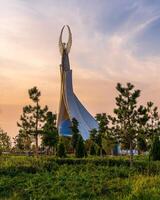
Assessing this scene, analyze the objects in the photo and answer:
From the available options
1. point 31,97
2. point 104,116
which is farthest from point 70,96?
point 31,97

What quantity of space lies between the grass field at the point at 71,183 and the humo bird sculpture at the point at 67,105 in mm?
49515

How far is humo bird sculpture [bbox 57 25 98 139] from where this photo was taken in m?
74.2

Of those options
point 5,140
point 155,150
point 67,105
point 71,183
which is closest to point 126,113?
point 155,150

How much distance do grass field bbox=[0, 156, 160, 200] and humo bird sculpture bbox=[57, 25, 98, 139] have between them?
162ft

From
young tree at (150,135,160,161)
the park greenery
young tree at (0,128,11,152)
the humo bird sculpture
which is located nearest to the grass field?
the park greenery

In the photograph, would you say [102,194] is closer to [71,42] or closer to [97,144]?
[97,144]

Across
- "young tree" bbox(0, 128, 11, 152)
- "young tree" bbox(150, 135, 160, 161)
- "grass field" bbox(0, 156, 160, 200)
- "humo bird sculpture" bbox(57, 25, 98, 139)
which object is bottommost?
"grass field" bbox(0, 156, 160, 200)

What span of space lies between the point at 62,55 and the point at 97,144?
116 feet

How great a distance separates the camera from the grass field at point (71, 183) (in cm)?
1375

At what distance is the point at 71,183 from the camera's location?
56.3ft

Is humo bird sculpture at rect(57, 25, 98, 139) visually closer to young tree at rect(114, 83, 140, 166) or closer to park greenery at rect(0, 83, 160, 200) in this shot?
park greenery at rect(0, 83, 160, 200)

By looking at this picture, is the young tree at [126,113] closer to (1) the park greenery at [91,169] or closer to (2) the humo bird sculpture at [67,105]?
(1) the park greenery at [91,169]

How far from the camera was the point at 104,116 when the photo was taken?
1704 inches

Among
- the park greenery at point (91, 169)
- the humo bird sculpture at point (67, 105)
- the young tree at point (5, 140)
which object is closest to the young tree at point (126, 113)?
the park greenery at point (91, 169)
